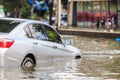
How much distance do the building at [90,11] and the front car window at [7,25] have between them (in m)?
44.4

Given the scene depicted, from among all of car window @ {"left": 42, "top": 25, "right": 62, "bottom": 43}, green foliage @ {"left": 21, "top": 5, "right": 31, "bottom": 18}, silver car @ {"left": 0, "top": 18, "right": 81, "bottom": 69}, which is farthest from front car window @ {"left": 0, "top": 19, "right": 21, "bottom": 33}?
green foliage @ {"left": 21, "top": 5, "right": 31, "bottom": 18}

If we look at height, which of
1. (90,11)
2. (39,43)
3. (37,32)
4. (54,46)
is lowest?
(90,11)

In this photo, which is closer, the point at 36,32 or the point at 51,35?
the point at 36,32

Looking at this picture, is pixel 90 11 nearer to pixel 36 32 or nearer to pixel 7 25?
pixel 36 32

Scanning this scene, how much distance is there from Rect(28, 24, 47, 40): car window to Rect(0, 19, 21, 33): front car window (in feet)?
1.33

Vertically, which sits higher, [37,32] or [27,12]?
[37,32]

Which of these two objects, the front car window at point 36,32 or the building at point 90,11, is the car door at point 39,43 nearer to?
the front car window at point 36,32

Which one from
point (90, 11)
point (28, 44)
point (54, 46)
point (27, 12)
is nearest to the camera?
point (28, 44)

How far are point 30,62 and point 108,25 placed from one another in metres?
40.7

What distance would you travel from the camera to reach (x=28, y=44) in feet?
39.3

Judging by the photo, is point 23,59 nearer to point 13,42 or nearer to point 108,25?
point 13,42

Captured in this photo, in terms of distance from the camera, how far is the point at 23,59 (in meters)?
11.9

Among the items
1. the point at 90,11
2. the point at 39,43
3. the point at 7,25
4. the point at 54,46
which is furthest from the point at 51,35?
the point at 90,11

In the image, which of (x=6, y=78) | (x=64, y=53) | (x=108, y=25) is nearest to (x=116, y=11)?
(x=108, y=25)
